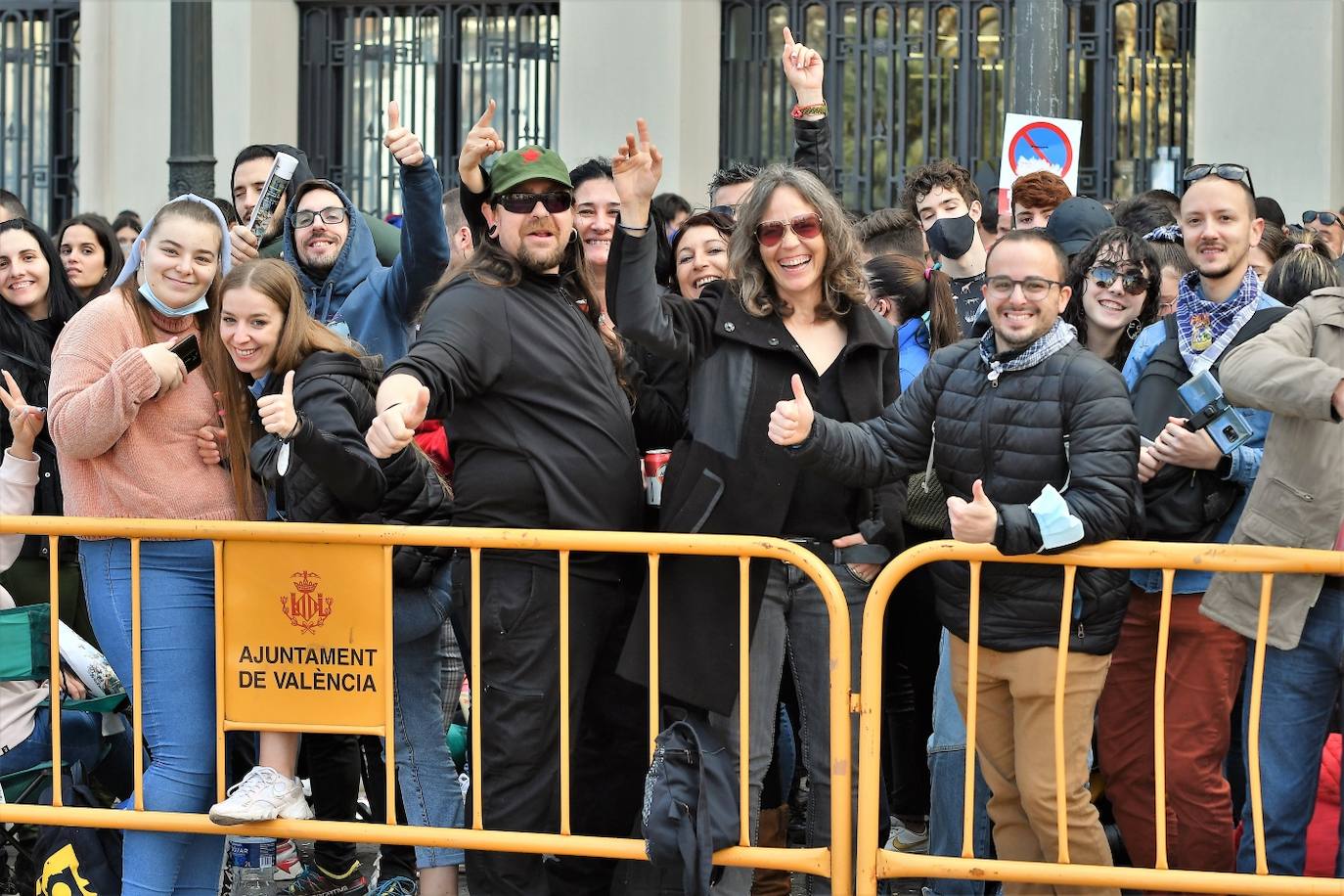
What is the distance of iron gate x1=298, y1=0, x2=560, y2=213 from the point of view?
42.7ft

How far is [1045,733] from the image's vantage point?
15.1 ft

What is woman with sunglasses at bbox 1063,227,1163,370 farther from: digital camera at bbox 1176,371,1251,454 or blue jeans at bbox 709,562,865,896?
blue jeans at bbox 709,562,865,896

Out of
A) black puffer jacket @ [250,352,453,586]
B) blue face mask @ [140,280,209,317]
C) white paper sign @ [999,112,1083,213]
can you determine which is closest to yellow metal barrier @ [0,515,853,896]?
black puffer jacket @ [250,352,453,586]

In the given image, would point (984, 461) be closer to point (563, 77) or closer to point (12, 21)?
point (563, 77)

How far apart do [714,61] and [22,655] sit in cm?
851

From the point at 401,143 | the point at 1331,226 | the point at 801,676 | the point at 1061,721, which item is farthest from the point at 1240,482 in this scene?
the point at 1331,226

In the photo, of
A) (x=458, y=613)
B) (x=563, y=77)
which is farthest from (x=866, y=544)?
(x=563, y=77)

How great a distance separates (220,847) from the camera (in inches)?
200

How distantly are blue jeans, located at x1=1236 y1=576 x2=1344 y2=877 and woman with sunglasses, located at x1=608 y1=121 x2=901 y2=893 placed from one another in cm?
115

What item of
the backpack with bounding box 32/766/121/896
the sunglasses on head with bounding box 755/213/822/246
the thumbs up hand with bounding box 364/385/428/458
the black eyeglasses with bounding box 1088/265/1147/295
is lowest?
the backpack with bounding box 32/766/121/896

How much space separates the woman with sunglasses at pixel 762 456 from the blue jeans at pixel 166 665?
4.16 ft

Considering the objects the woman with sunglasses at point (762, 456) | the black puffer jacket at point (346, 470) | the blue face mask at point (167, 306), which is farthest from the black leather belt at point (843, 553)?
the blue face mask at point (167, 306)

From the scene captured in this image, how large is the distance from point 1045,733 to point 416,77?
387 inches

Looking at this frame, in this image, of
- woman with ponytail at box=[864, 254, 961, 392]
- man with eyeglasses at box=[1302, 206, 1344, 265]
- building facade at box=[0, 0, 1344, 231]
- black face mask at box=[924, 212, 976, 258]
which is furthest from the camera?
building facade at box=[0, 0, 1344, 231]
